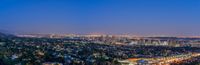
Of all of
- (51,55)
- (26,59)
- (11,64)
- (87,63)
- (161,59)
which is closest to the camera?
(11,64)

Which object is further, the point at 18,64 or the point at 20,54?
the point at 20,54

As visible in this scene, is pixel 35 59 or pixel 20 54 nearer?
pixel 35 59

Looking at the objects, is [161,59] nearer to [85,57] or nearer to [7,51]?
[85,57]

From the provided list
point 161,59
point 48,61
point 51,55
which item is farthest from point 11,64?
point 161,59

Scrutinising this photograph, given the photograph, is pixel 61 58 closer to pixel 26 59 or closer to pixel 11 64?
pixel 26 59

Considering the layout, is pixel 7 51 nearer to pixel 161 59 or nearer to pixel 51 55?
pixel 51 55

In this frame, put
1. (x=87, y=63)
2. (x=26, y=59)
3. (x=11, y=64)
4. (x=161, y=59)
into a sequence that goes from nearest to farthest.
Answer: (x=11, y=64)
(x=26, y=59)
(x=87, y=63)
(x=161, y=59)

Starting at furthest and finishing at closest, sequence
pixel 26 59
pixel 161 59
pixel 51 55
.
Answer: pixel 161 59
pixel 51 55
pixel 26 59

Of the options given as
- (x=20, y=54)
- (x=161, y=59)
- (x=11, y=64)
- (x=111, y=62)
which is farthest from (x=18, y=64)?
(x=161, y=59)
